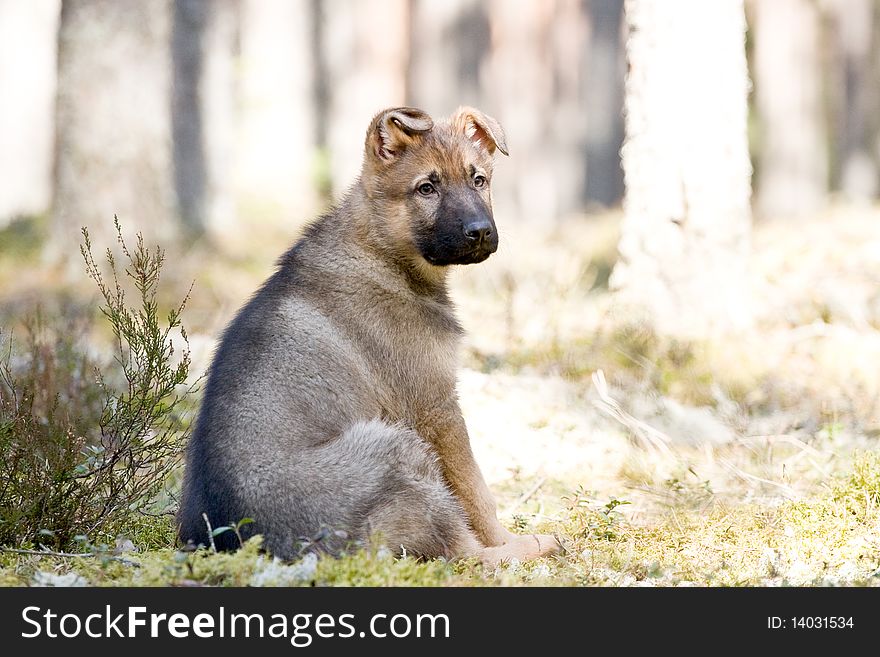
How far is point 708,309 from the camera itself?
31.5 ft

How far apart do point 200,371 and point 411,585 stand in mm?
5111

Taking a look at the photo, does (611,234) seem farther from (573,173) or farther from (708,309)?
(573,173)

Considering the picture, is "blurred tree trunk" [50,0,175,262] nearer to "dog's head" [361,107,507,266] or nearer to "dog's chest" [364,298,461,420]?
"dog's head" [361,107,507,266]

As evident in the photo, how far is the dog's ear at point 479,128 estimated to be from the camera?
6684mm

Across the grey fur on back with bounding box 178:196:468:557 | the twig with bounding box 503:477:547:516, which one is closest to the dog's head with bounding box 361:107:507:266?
the grey fur on back with bounding box 178:196:468:557

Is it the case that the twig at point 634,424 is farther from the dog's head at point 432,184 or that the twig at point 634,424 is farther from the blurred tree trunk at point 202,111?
the blurred tree trunk at point 202,111

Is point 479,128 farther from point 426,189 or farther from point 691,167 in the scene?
point 691,167

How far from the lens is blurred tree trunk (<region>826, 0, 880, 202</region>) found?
80.0ft

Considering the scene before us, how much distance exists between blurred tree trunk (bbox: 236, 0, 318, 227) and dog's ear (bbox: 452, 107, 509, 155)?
20723mm

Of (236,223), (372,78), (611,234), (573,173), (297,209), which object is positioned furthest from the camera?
(573,173)

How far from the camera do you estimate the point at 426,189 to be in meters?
6.42

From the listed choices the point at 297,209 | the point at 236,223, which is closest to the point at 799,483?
the point at 236,223

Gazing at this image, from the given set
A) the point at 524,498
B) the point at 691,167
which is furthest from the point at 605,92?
the point at 524,498

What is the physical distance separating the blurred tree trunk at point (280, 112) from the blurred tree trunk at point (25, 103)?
640 centimetres
